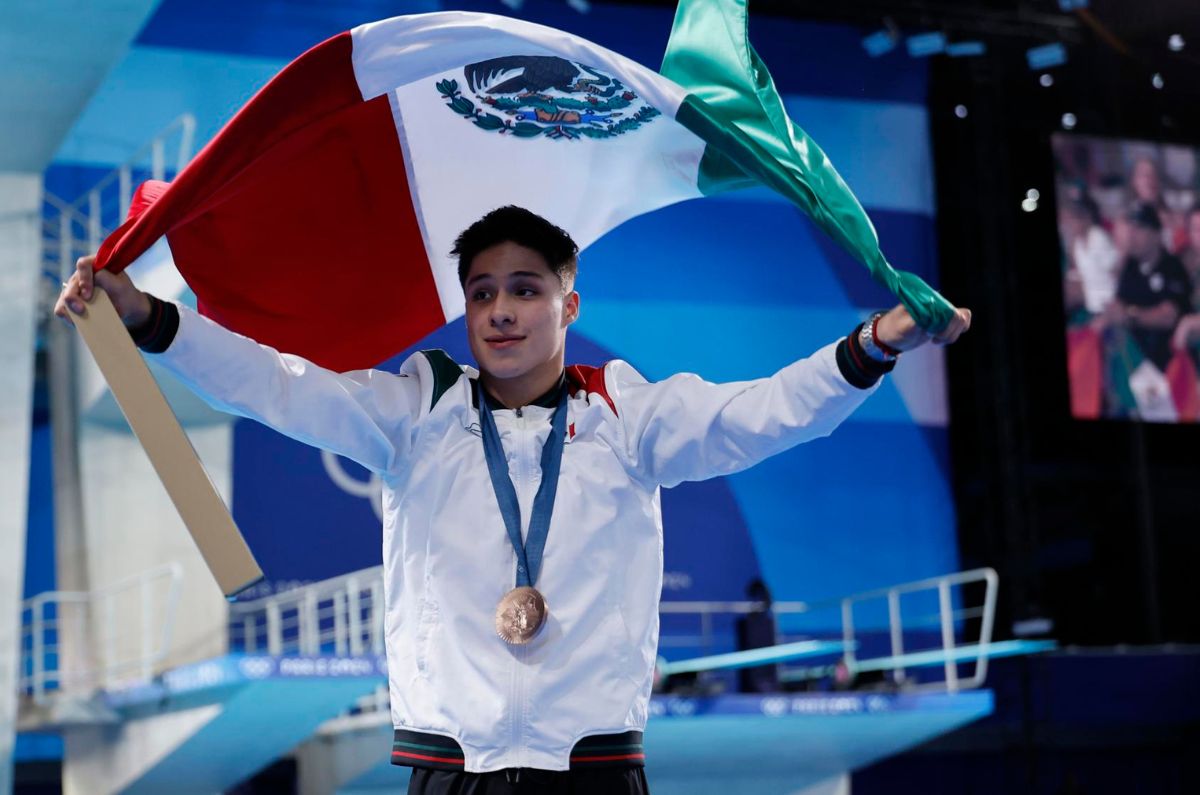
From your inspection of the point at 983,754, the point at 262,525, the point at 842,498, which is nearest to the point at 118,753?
the point at 262,525

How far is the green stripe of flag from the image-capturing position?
214 centimetres

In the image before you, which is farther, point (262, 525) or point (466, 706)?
point (262, 525)

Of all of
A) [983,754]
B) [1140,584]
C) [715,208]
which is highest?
[715,208]

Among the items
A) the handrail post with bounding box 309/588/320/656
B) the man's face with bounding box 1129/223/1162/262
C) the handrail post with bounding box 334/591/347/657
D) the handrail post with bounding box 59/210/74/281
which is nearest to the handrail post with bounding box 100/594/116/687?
the handrail post with bounding box 309/588/320/656

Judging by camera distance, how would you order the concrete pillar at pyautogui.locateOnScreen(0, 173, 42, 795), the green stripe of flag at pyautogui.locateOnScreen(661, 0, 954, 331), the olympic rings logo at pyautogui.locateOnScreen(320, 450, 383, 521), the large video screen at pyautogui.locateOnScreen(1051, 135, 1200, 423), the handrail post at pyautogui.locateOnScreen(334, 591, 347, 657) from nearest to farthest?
the green stripe of flag at pyautogui.locateOnScreen(661, 0, 954, 331)
the concrete pillar at pyautogui.locateOnScreen(0, 173, 42, 795)
the handrail post at pyautogui.locateOnScreen(334, 591, 347, 657)
the olympic rings logo at pyautogui.locateOnScreen(320, 450, 383, 521)
the large video screen at pyautogui.locateOnScreen(1051, 135, 1200, 423)

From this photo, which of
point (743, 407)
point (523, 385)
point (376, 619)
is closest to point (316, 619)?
point (376, 619)

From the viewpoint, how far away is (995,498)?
10.3 meters

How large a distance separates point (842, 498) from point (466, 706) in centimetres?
806

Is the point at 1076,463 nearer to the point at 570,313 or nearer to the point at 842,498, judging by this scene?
the point at 842,498

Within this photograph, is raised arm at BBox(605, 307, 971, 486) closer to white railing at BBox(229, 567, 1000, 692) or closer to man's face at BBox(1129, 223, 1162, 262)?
white railing at BBox(229, 567, 1000, 692)

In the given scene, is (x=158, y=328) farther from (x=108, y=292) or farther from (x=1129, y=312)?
(x=1129, y=312)

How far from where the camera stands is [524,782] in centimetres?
211

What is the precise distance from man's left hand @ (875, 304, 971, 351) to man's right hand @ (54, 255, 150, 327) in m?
1.01

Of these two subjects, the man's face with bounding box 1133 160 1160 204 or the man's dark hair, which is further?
the man's face with bounding box 1133 160 1160 204
